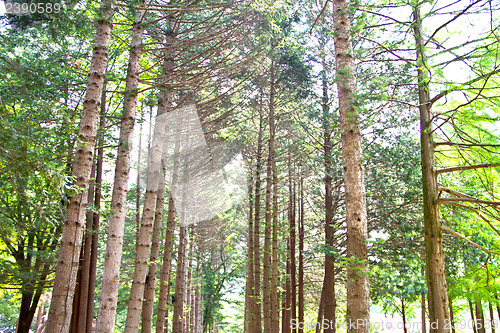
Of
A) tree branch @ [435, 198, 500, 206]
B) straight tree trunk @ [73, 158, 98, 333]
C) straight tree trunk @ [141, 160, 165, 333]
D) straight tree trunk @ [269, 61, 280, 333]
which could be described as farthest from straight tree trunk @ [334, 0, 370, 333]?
straight tree trunk @ [73, 158, 98, 333]

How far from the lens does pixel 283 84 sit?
38.6 ft

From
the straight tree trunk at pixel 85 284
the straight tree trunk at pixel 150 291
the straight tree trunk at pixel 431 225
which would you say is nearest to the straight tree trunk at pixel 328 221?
the straight tree trunk at pixel 431 225

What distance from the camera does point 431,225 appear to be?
5402 millimetres

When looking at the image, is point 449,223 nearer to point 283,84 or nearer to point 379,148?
point 379,148

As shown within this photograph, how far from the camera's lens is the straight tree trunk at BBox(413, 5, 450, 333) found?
16.4 ft

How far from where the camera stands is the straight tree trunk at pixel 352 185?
4.26 meters

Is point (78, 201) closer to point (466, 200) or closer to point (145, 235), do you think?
point (145, 235)

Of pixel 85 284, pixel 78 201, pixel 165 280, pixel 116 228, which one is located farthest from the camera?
pixel 165 280

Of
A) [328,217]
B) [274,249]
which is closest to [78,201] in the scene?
[274,249]

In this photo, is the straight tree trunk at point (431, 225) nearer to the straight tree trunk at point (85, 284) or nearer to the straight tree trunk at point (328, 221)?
the straight tree trunk at point (328, 221)

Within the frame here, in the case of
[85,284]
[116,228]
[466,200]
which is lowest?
[85,284]

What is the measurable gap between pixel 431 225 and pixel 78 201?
17.0 feet

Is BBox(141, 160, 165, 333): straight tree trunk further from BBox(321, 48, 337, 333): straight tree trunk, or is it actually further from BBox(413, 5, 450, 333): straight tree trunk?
BBox(413, 5, 450, 333): straight tree trunk

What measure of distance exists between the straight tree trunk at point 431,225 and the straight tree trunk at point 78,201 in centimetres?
449
